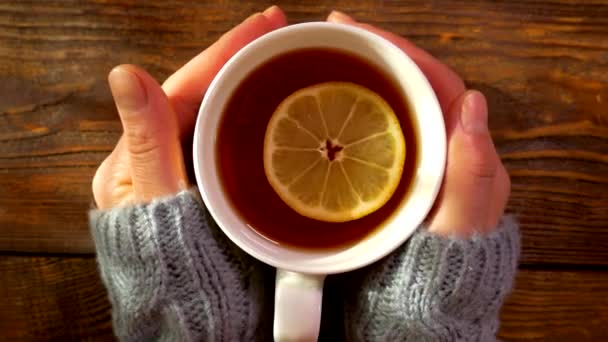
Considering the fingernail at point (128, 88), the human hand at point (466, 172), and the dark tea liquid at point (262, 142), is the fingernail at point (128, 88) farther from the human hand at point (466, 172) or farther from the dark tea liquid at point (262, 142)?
the human hand at point (466, 172)

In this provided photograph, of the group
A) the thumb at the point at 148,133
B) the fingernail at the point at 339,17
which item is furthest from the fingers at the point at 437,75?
the thumb at the point at 148,133

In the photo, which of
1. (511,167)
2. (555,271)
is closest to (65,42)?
(511,167)

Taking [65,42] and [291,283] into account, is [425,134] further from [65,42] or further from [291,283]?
[65,42]

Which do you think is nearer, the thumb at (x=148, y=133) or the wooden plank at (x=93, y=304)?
the thumb at (x=148, y=133)

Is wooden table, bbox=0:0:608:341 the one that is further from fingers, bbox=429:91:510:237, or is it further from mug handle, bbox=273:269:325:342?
mug handle, bbox=273:269:325:342

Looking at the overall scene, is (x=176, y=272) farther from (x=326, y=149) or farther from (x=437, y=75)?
(x=437, y=75)

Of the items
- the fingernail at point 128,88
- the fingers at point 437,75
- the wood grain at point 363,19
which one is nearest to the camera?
the fingernail at point 128,88

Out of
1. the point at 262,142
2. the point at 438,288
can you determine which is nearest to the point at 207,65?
the point at 262,142
